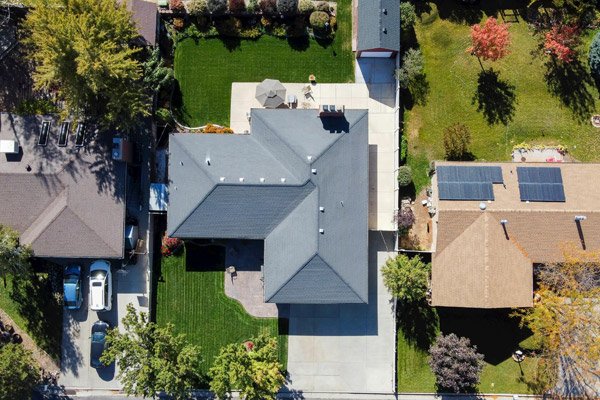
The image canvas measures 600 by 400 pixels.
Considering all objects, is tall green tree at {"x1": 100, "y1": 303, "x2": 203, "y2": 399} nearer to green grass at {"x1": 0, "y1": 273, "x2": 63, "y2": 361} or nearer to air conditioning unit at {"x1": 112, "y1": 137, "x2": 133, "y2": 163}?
green grass at {"x1": 0, "y1": 273, "x2": 63, "y2": 361}

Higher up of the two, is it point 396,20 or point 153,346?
point 396,20

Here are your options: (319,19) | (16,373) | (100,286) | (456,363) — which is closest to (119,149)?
(100,286)

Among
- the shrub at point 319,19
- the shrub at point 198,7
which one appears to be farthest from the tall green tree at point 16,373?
the shrub at point 319,19

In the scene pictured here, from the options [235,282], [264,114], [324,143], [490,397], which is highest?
[264,114]

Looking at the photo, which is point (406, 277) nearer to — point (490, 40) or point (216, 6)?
point (490, 40)

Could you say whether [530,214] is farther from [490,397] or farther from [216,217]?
[216,217]

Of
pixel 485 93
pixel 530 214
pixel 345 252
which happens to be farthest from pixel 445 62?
pixel 345 252

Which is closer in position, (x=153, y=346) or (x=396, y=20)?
(x=153, y=346)
